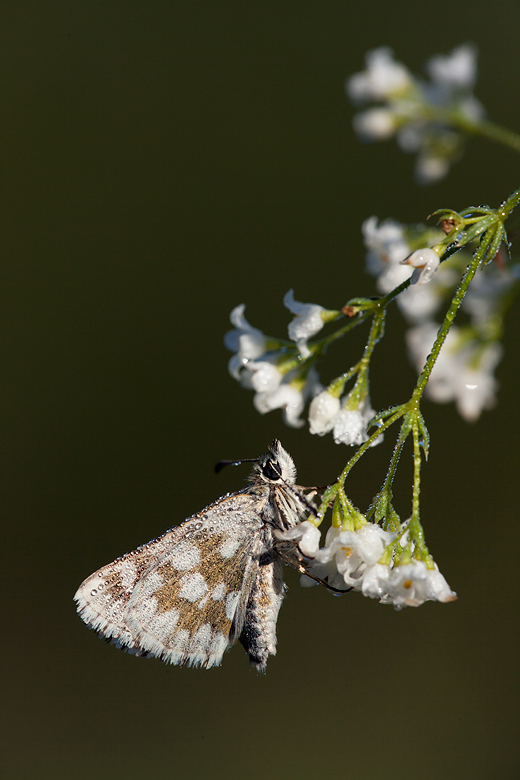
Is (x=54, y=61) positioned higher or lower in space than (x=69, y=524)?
higher

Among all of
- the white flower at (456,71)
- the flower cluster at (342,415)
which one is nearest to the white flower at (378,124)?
the white flower at (456,71)

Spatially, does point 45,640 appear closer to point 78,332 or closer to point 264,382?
point 78,332

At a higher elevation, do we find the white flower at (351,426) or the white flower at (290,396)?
the white flower at (290,396)

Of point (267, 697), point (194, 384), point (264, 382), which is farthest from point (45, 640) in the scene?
point (264, 382)

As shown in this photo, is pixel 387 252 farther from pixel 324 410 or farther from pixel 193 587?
pixel 193 587

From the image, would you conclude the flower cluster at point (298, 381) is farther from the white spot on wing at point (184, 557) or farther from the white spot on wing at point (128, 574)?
the white spot on wing at point (128, 574)

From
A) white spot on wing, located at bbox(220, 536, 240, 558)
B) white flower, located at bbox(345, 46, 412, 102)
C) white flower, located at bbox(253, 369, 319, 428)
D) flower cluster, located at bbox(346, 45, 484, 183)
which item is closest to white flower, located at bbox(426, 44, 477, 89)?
flower cluster, located at bbox(346, 45, 484, 183)
